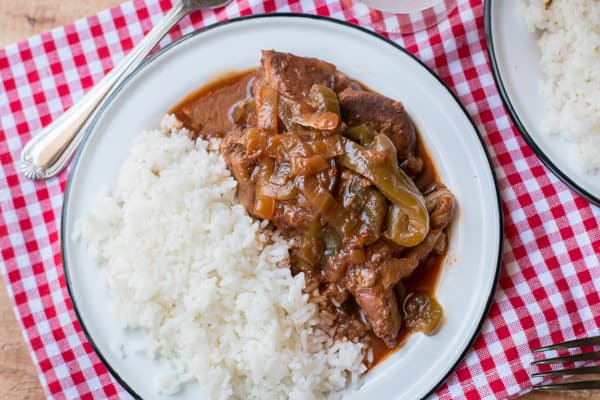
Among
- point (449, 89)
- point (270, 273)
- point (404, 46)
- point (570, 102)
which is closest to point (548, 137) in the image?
point (570, 102)

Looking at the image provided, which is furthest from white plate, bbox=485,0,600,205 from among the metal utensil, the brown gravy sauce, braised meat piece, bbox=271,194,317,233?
the metal utensil

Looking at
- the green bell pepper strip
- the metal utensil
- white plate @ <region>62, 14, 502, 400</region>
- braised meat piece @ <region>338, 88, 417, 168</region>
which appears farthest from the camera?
the metal utensil

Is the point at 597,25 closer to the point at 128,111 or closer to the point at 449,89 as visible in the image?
the point at 449,89

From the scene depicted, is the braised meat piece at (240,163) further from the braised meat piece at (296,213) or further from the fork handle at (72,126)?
the fork handle at (72,126)

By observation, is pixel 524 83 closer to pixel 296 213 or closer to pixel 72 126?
pixel 296 213

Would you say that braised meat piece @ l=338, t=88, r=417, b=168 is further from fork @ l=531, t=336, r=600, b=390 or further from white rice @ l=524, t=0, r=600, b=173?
fork @ l=531, t=336, r=600, b=390
